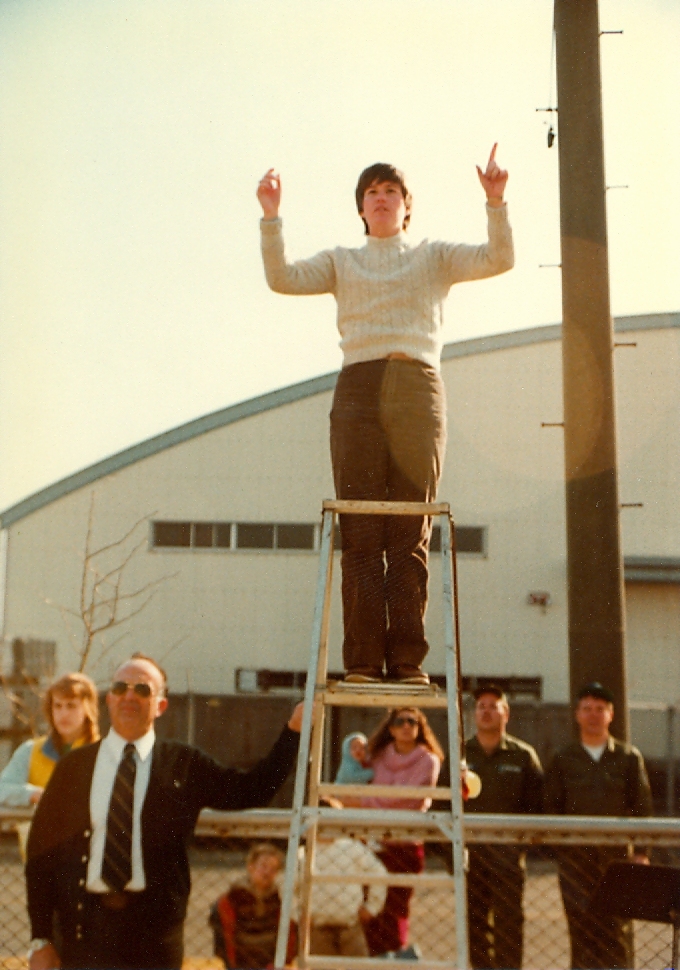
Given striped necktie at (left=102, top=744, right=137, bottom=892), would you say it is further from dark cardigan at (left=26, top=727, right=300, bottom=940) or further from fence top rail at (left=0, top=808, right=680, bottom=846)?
fence top rail at (left=0, top=808, right=680, bottom=846)

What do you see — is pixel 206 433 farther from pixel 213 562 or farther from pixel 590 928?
pixel 590 928

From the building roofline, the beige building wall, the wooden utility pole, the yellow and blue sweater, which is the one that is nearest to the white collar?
the yellow and blue sweater

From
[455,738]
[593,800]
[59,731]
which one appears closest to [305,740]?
[455,738]

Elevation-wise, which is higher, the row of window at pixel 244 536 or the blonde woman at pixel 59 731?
the row of window at pixel 244 536

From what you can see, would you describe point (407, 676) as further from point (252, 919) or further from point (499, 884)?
point (499, 884)

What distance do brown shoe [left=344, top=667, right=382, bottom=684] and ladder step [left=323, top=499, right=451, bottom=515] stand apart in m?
0.59

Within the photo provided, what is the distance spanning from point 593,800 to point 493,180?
316 centimetres

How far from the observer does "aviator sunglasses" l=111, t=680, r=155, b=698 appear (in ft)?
12.5

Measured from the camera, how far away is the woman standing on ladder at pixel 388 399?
3914 millimetres

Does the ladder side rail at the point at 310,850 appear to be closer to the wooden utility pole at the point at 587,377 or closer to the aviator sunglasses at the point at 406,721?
the aviator sunglasses at the point at 406,721

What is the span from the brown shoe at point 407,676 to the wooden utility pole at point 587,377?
2.46m

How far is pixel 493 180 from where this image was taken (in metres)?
3.79

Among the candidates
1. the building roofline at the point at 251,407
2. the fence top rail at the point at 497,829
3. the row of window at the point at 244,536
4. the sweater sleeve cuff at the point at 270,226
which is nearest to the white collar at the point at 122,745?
the fence top rail at the point at 497,829

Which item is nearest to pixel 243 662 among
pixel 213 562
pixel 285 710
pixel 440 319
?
pixel 213 562
